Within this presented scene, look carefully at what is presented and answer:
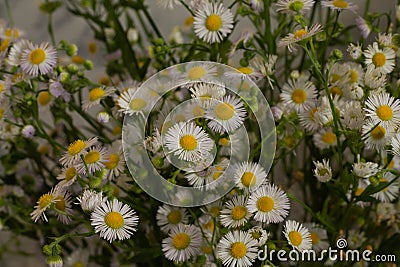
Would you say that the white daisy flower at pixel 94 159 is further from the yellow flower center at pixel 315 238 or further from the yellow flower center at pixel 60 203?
the yellow flower center at pixel 315 238

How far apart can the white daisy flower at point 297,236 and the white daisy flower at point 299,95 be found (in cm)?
13

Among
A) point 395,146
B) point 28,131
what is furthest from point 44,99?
point 395,146

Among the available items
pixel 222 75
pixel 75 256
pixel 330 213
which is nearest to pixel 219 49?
pixel 222 75

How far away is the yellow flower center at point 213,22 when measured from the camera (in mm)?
665

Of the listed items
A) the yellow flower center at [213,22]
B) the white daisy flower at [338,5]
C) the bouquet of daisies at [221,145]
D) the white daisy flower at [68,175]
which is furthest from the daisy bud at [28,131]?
the white daisy flower at [338,5]

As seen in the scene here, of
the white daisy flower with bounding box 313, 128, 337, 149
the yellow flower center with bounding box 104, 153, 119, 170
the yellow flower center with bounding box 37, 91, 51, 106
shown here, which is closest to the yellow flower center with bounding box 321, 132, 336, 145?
the white daisy flower with bounding box 313, 128, 337, 149

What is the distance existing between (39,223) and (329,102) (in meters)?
0.41

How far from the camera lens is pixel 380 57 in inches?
25.7

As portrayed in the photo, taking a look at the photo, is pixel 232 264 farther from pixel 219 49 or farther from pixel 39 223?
pixel 39 223

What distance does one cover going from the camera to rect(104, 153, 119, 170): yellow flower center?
62cm

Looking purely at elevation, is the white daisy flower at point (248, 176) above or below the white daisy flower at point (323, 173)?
below

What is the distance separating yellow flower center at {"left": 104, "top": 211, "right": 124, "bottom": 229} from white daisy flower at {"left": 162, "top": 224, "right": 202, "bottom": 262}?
6cm

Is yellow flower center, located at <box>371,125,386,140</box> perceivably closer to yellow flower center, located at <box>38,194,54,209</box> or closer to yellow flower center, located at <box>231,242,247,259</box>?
yellow flower center, located at <box>231,242,247,259</box>

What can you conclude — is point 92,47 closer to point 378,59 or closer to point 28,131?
point 28,131
